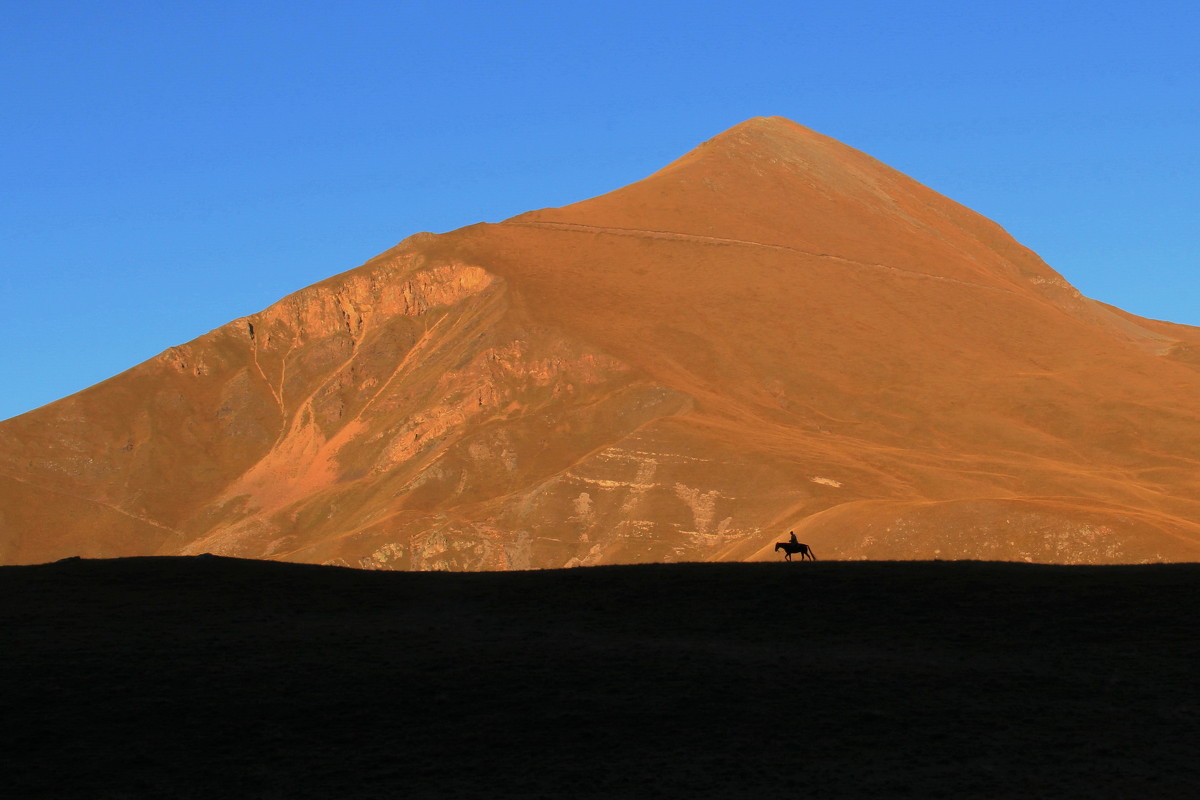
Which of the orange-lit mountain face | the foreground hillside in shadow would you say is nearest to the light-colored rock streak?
the orange-lit mountain face

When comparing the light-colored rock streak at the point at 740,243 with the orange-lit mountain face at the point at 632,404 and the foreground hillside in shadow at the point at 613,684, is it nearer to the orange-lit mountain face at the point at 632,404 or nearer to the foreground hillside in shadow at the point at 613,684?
the orange-lit mountain face at the point at 632,404

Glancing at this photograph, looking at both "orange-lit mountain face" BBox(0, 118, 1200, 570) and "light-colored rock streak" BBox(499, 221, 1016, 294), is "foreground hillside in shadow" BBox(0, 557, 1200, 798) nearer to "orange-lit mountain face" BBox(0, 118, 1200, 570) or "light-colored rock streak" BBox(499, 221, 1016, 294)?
"orange-lit mountain face" BBox(0, 118, 1200, 570)

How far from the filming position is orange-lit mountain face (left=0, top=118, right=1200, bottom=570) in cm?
9231

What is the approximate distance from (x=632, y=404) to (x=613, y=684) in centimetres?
8734

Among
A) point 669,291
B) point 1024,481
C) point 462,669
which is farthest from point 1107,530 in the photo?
point 669,291

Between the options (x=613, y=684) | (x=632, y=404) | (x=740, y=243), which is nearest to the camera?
(x=613, y=684)

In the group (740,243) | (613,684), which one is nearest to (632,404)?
(740,243)

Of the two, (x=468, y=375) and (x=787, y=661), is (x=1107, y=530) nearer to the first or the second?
(x=787, y=661)

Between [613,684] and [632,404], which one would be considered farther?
[632,404]

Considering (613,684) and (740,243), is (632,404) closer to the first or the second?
(740,243)

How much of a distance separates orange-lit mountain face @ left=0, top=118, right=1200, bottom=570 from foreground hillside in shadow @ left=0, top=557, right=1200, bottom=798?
118 ft

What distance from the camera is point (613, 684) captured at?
2345cm

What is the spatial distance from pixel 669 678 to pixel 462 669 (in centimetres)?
395

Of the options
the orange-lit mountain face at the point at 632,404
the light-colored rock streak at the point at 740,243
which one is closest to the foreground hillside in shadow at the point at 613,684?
the orange-lit mountain face at the point at 632,404
